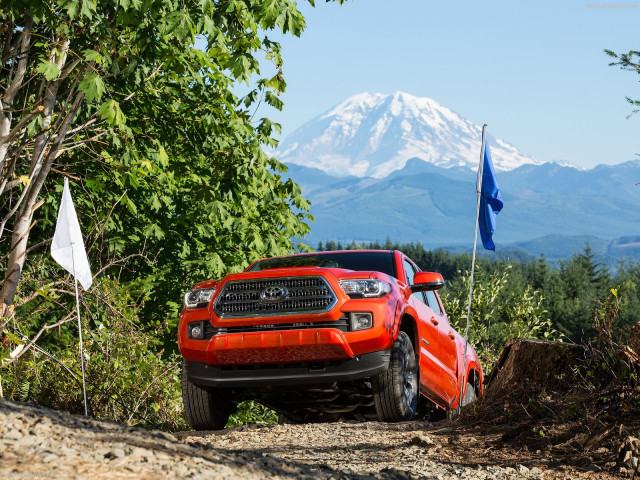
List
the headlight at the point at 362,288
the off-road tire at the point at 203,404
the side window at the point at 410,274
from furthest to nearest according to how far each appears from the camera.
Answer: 1. the side window at the point at 410,274
2. the off-road tire at the point at 203,404
3. the headlight at the point at 362,288

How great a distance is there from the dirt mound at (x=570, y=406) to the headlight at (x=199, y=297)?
2.54 metres

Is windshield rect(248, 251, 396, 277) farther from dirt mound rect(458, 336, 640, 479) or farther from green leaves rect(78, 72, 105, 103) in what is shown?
green leaves rect(78, 72, 105, 103)

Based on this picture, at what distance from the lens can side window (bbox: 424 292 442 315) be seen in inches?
389

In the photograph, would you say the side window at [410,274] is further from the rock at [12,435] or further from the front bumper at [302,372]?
the rock at [12,435]

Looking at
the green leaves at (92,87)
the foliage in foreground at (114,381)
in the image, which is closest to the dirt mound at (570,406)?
the foliage in foreground at (114,381)

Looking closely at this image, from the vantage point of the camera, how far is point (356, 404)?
26.7 feet

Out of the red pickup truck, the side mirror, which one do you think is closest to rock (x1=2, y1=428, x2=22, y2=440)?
the red pickup truck

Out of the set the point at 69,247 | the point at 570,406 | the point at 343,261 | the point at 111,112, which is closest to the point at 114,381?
the point at 69,247

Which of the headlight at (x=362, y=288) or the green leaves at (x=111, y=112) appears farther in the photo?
the green leaves at (x=111, y=112)

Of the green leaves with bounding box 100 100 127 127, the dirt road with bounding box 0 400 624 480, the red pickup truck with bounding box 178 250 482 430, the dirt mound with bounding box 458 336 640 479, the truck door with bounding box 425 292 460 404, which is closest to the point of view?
the dirt road with bounding box 0 400 624 480

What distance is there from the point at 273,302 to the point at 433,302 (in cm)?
345

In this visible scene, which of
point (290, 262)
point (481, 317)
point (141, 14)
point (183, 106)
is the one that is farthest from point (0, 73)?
point (481, 317)

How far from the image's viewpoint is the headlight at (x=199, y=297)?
7570 mm

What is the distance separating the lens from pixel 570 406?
22.0 feet
